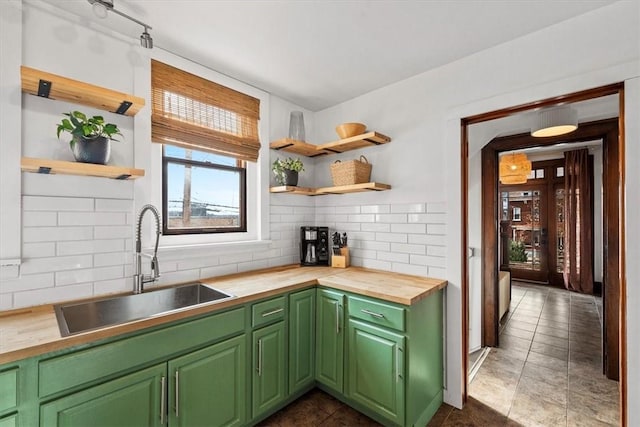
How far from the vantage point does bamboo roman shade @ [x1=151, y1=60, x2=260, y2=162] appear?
1.98 metres

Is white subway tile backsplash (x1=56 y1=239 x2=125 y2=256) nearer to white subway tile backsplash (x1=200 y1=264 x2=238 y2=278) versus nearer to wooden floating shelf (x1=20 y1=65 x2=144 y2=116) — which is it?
white subway tile backsplash (x1=200 y1=264 x2=238 y2=278)

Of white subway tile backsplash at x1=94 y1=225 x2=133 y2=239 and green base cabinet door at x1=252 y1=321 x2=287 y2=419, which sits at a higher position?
white subway tile backsplash at x1=94 y1=225 x2=133 y2=239

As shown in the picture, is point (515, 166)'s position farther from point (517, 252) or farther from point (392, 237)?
point (517, 252)

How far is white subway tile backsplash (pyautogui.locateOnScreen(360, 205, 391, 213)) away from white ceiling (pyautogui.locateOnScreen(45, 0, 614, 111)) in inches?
42.2

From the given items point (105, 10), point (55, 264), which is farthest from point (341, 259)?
point (105, 10)

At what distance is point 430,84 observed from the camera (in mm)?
2242

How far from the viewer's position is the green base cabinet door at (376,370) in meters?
1.74

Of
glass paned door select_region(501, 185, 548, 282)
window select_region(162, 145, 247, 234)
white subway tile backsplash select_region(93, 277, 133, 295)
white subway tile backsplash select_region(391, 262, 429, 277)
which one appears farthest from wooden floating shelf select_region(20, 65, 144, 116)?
glass paned door select_region(501, 185, 548, 282)

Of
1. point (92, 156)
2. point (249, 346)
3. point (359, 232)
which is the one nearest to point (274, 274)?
point (249, 346)

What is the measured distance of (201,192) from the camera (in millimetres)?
2354

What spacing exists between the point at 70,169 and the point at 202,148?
2.85ft

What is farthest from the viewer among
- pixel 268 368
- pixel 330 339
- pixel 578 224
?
pixel 578 224

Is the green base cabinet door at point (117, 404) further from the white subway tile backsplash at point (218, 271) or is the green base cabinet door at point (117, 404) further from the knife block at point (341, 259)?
the knife block at point (341, 259)

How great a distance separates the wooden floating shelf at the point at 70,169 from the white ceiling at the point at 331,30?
893 mm
